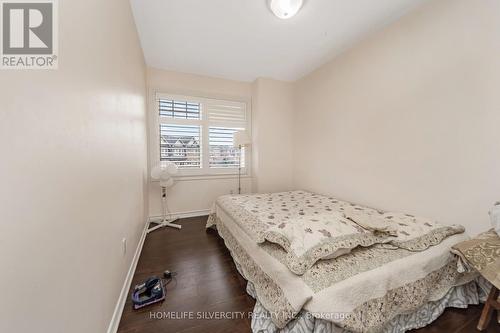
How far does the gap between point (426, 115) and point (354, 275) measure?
5.82ft

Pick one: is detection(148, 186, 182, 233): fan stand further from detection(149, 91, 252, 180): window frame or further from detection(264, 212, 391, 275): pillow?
detection(264, 212, 391, 275): pillow

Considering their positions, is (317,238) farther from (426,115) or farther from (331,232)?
(426,115)

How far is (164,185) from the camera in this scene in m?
3.04

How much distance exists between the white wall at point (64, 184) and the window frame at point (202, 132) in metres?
1.95

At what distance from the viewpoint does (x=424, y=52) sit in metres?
1.83

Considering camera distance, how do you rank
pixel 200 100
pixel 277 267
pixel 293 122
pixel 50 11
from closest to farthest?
→ pixel 50 11 → pixel 277 267 → pixel 200 100 → pixel 293 122

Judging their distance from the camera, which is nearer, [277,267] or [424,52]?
[277,267]

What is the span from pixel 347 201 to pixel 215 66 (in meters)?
3.00

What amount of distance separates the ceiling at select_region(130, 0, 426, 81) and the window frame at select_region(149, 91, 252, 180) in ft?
1.63

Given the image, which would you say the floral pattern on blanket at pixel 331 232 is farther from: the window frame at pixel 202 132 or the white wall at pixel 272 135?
the window frame at pixel 202 132

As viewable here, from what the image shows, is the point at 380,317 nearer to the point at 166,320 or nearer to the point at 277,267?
the point at 277,267

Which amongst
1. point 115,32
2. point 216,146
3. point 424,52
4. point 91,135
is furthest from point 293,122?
point 91,135

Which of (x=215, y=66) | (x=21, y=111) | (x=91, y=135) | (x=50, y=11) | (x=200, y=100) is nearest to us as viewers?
(x=21, y=111)

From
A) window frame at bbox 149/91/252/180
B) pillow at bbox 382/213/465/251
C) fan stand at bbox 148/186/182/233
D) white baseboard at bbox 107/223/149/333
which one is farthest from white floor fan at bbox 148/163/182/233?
pillow at bbox 382/213/465/251
